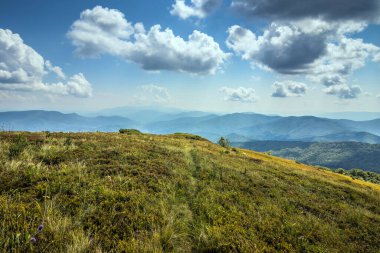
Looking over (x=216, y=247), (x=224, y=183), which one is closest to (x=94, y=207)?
(x=216, y=247)

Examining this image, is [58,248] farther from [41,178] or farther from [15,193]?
[41,178]

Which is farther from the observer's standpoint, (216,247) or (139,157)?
(139,157)

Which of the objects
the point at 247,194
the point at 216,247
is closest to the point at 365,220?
the point at 247,194

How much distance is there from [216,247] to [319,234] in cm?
494

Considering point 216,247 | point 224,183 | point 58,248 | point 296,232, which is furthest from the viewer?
point 224,183

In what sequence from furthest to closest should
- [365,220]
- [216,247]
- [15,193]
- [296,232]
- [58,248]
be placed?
[365,220] → [296,232] → [15,193] → [216,247] → [58,248]

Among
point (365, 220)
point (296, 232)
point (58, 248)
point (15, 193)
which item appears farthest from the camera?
point (365, 220)

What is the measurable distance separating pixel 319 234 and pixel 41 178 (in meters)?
10.9

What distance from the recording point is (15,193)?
24.5 feet

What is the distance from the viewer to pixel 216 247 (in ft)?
20.7

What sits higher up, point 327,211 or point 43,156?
point 43,156

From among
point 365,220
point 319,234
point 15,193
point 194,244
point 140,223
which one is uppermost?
point 15,193

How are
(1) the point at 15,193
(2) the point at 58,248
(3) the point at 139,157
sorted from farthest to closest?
1. (3) the point at 139,157
2. (1) the point at 15,193
3. (2) the point at 58,248

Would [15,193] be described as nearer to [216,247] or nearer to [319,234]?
[216,247]
